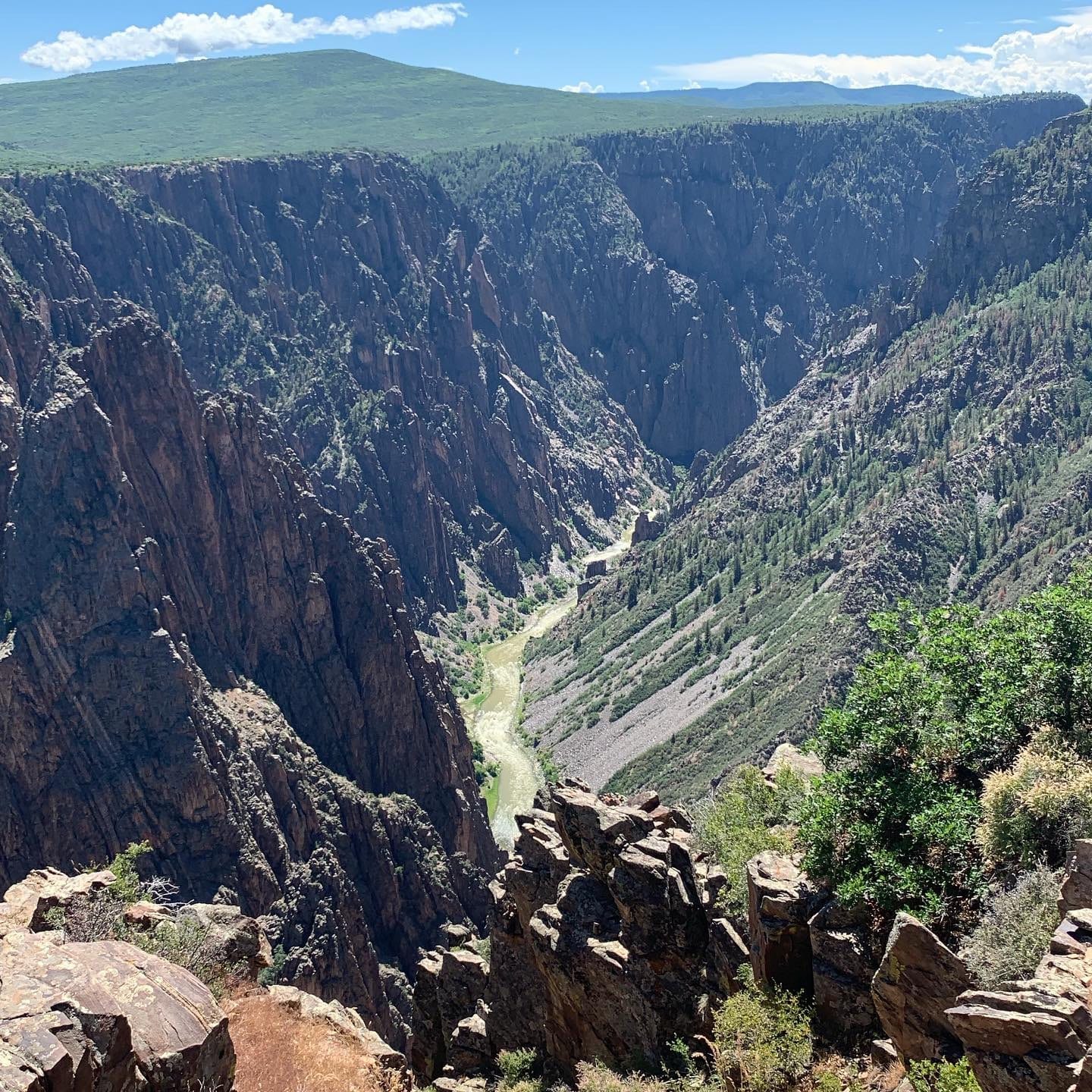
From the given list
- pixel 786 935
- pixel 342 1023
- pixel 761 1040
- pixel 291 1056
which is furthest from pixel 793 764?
pixel 291 1056

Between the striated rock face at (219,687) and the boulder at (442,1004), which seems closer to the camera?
the boulder at (442,1004)

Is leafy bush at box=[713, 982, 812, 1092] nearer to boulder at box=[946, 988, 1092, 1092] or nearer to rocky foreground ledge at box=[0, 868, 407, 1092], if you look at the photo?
boulder at box=[946, 988, 1092, 1092]

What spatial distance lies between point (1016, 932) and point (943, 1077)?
4.80 meters

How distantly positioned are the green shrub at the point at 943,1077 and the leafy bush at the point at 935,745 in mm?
6373

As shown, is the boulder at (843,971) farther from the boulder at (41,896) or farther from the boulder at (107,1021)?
the boulder at (41,896)

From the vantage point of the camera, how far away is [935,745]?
4166cm

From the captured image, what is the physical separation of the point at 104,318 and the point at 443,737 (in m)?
96.4

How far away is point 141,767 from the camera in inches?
3782

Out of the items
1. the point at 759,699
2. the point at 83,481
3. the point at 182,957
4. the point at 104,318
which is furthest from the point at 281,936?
the point at 104,318

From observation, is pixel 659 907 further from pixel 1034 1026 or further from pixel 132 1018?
pixel 132 1018

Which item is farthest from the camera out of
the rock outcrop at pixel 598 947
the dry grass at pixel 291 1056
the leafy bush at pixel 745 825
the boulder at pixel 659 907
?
the leafy bush at pixel 745 825

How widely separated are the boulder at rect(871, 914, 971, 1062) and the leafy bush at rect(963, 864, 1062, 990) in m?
0.75

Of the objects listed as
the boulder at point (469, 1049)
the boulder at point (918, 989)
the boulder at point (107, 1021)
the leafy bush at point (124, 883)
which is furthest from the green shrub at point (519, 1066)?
the boulder at point (918, 989)

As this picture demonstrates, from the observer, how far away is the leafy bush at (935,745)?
37.0 meters
